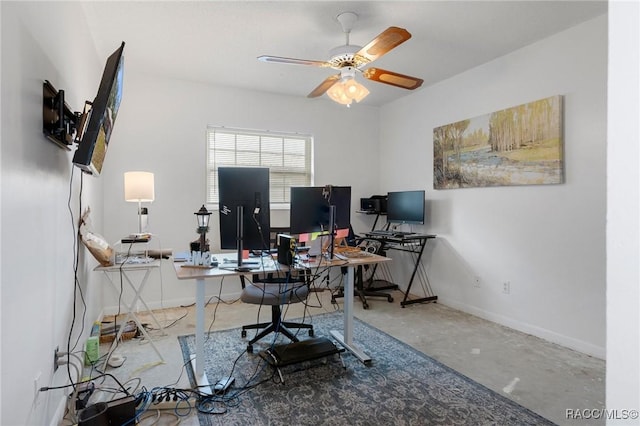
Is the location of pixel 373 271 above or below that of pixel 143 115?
below

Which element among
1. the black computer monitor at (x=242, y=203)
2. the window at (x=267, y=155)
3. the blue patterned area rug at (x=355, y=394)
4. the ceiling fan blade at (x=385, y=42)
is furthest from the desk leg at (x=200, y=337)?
the window at (x=267, y=155)

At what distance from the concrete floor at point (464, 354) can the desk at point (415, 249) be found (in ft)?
0.43

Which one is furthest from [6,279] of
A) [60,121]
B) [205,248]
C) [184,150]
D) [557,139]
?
[557,139]

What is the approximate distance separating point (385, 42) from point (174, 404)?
2.59 meters

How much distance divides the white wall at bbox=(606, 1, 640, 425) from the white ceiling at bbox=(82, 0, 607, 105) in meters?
2.20

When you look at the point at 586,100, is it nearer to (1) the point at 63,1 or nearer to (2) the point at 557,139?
(2) the point at 557,139

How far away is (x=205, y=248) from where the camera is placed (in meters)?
2.36

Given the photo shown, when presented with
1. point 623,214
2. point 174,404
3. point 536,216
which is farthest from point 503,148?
point 174,404

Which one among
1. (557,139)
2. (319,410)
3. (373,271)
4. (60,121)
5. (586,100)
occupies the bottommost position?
(319,410)

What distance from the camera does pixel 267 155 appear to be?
4.42 meters

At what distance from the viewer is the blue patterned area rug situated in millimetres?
1872

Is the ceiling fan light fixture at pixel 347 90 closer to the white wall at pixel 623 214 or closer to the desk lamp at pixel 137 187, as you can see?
the desk lamp at pixel 137 187

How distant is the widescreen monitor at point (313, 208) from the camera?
96.5 inches

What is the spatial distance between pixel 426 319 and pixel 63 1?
3.85 meters
